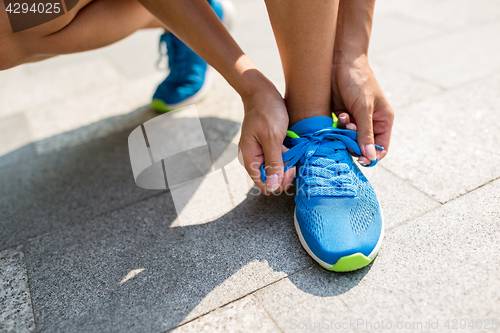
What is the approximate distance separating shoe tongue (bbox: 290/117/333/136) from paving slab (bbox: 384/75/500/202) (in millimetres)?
287

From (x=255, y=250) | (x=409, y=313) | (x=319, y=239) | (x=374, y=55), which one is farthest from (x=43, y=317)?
(x=374, y=55)

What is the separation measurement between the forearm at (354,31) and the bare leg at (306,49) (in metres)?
0.09

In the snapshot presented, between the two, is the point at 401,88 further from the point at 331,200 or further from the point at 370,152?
the point at 331,200

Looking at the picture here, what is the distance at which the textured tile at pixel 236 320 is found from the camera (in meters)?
A: 0.74

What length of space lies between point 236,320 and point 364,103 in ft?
1.93

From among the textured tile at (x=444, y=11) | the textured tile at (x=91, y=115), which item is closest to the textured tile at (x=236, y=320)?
the textured tile at (x=91, y=115)

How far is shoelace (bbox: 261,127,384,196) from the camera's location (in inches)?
36.0

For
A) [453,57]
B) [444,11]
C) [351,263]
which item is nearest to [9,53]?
[351,263]

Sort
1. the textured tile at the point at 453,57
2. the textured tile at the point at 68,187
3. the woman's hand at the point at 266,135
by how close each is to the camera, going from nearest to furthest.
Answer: the woman's hand at the point at 266,135
the textured tile at the point at 68,187
the textured tile at the point at 453,57

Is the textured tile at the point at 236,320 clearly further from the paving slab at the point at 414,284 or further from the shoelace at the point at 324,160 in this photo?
the shoelace at the point at 324,160

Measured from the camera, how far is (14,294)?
874 millimetres

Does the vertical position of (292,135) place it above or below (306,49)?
below

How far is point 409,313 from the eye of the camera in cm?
72

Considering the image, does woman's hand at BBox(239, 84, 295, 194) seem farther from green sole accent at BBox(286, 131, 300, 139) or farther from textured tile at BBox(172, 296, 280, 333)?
textured tile at BBox(172, 296, 280, 333)
